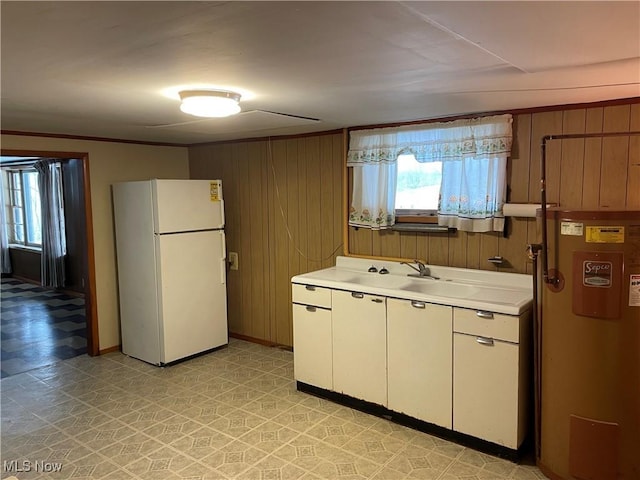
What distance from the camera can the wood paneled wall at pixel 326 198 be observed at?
2.90m

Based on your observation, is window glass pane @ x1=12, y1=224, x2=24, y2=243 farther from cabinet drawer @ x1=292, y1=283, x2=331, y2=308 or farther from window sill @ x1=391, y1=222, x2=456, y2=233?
window sill @ x1=391, y1=222, x2=456, y2=233

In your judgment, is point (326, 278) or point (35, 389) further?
point (35, 389)

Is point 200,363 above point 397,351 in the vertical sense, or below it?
below

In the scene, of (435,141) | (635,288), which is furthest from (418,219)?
(635,288)

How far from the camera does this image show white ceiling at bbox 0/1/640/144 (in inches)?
53.0

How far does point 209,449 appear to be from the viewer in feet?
9.64

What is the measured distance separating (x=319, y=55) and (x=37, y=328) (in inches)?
213

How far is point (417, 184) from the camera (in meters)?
3.72

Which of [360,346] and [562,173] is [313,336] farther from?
[562,173]

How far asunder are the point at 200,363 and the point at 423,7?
3800 mm

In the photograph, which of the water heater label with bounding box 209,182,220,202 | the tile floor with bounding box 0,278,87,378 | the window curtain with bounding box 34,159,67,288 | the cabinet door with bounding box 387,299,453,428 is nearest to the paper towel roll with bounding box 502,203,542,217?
the cabinet door with bounding box 387,299,453,428

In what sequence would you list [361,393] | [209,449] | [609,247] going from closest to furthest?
[609,247], [209,449], [361,393]

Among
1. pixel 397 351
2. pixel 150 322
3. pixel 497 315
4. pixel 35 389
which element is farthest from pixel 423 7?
pixel 35 389

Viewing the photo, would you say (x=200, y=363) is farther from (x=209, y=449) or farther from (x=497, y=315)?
(x=497, y=315)
